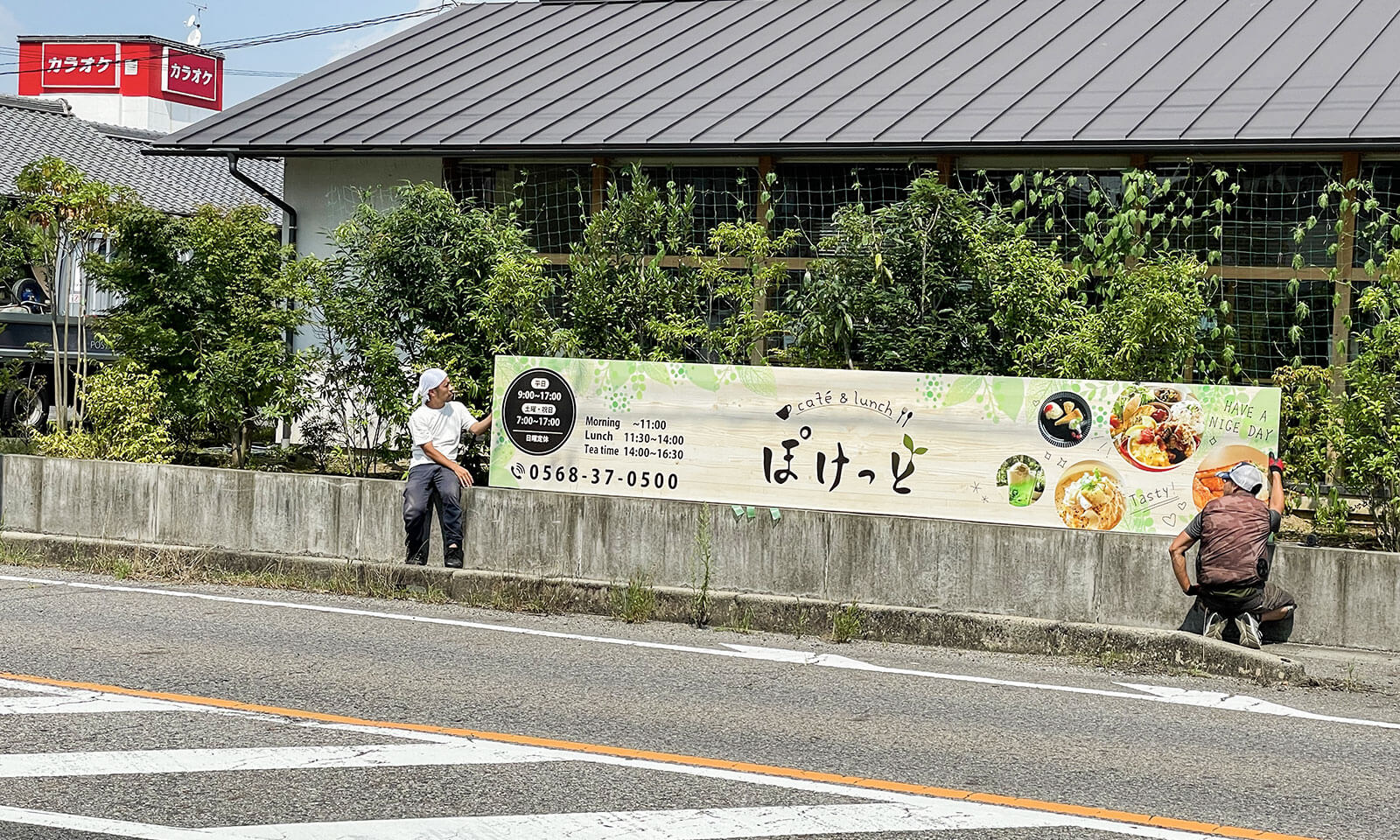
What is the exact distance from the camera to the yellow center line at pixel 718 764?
5930 millimetres

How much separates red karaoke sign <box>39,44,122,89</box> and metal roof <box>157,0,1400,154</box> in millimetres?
43883

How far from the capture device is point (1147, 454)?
1096cm

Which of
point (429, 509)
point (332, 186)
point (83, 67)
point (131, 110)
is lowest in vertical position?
point (429, 509)

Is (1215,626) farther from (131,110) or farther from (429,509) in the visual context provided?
(131,110)

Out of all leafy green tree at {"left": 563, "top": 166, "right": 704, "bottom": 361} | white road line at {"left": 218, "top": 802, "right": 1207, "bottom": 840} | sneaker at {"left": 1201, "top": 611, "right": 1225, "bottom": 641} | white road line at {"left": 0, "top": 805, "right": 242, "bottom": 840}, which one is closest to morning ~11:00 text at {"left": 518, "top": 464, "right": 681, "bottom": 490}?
leafy green tree at {"left": 563, "top": 166, "right": 704, "bottom": 361}

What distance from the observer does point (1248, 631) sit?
31.9 feet

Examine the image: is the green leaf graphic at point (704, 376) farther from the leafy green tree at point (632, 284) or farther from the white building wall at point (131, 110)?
the white building wall at point (131, 110)

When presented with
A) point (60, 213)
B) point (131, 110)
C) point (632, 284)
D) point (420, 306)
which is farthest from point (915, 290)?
point (131, 110)

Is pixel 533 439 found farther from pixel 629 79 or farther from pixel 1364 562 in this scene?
pixel 629 79

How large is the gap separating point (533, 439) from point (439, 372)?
97cm

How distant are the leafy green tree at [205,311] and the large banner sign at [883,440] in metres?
3.41

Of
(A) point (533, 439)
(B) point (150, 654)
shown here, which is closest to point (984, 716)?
(B) point (150, 654)

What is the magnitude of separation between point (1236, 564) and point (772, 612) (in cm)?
311

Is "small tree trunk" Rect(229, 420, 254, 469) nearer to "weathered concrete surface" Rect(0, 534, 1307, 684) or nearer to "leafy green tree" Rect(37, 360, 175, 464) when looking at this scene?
"leafy green tree" Rect(37, 360, 175, 464)
